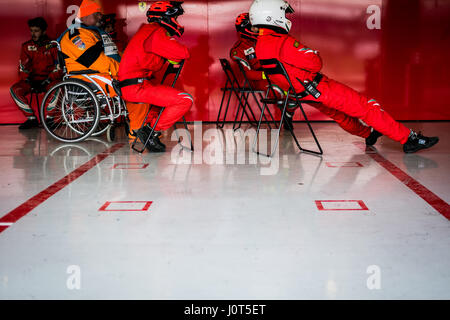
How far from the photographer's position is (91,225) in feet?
8.94

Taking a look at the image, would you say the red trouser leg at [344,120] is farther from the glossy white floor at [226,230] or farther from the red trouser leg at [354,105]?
the glossy white floor at [226,230]

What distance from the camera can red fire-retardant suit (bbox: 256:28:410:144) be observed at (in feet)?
14.1

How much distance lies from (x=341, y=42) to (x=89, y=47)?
13.3 feet

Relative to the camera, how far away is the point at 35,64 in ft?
23.6

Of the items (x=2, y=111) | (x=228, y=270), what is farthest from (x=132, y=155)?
(x=2, y=111)

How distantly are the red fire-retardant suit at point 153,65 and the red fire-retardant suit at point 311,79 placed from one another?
800mm

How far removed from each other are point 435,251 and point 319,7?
6056 mm

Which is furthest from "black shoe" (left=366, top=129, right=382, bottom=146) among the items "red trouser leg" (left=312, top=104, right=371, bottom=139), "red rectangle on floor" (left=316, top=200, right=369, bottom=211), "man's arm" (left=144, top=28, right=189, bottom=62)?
"red rectangle on floor" (left=316, top=200, right=369, bottom=211)

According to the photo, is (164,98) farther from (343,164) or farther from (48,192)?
(343,164)

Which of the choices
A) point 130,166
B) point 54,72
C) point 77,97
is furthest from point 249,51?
point 54,72

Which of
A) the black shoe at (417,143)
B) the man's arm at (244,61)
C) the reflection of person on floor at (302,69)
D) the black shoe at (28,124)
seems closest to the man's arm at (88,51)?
the man's arm at (244,61)

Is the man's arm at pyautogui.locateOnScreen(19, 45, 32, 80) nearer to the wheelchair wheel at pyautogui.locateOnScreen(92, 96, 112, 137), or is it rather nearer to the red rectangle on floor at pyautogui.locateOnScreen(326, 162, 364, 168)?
the wheelchair wheel at pyautogui.locateOnScreen(92, 96, 112, 137)
